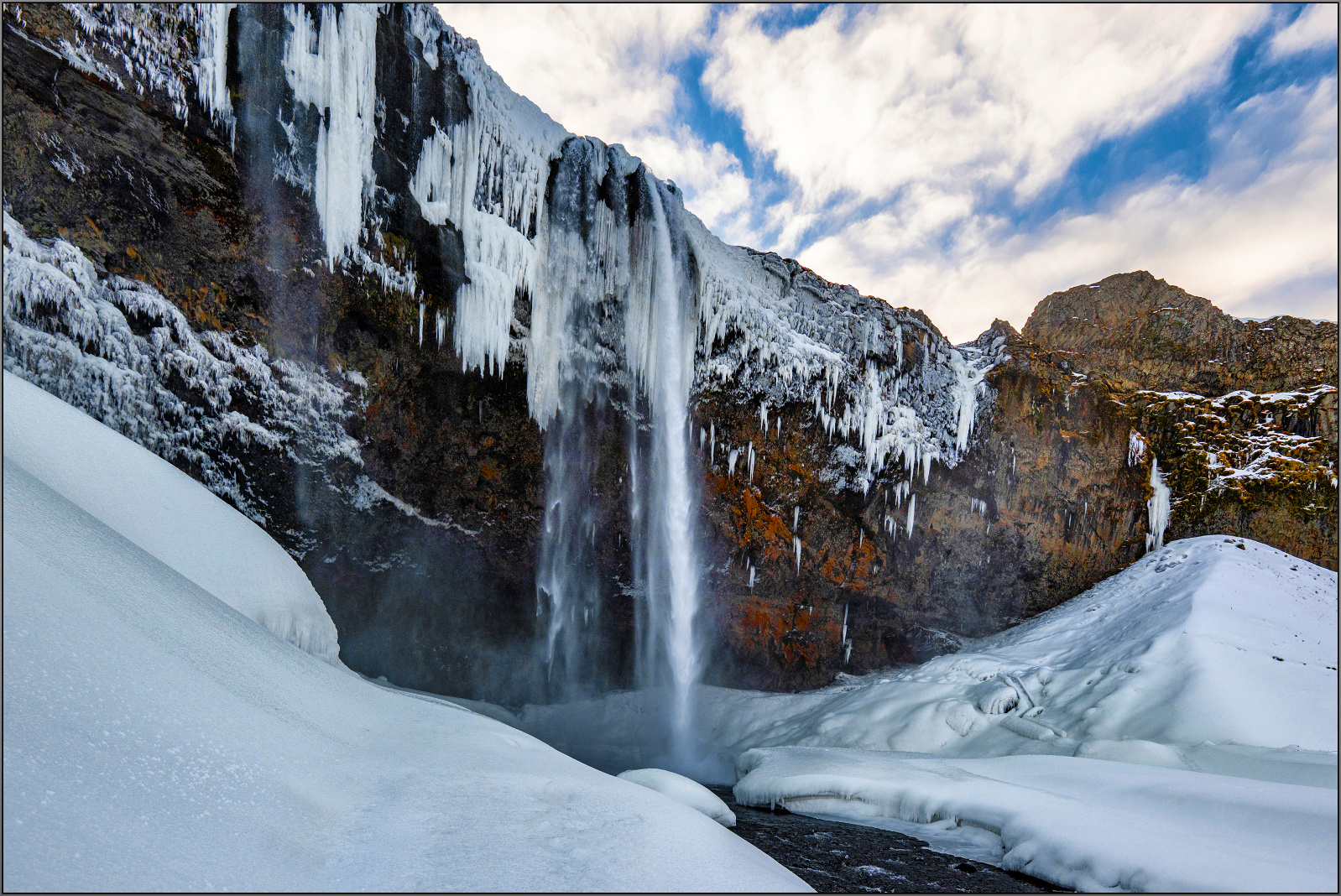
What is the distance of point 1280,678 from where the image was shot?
7.84m

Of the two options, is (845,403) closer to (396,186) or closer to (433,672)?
(396,186)

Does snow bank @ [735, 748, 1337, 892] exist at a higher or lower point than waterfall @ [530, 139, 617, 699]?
lower

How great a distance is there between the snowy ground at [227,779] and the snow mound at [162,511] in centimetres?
235

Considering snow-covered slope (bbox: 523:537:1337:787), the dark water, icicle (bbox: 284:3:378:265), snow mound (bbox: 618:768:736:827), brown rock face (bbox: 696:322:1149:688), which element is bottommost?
the dark water

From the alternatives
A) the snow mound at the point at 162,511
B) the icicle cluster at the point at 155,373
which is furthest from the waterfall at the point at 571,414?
the snow mound at the point at 162,511

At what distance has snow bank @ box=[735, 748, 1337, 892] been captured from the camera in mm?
3633

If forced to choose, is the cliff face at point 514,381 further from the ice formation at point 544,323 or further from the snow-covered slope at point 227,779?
the snow-covered slope at point 227,779

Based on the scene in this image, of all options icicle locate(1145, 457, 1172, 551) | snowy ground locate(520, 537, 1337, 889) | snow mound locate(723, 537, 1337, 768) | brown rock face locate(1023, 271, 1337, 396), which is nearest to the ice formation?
snowy ground locate(520, 537, 1337, 889)

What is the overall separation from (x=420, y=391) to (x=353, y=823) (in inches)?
415

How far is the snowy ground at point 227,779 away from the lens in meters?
1.84

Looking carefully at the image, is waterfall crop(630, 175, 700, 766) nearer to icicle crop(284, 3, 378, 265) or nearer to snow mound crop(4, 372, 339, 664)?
icicle crop(284, 3, 378, 265)

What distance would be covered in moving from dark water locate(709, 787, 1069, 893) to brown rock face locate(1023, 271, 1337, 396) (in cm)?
1481

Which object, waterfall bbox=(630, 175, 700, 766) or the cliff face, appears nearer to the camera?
the cliff face

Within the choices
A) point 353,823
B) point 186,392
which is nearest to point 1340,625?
point 353,823
